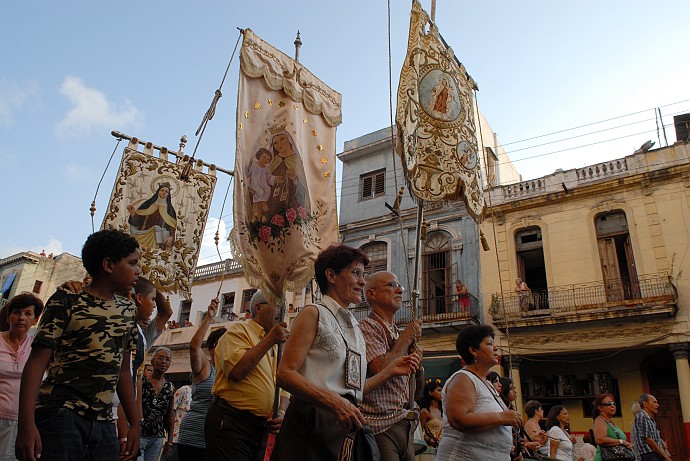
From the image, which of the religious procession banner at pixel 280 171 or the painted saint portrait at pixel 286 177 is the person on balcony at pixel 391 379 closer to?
the religious procession banner at pixel 280 171

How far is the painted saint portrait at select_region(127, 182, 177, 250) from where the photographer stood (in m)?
7.73

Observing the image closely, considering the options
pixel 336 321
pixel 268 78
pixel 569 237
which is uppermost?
pixel 569 237

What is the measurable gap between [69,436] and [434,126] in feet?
13.4

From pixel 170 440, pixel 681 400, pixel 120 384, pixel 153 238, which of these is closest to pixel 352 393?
pixel 120 384

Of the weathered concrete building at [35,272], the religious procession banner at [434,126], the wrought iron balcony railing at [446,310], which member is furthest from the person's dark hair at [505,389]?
the weathered concrete building at [35,272]

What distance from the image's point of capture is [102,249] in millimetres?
2676

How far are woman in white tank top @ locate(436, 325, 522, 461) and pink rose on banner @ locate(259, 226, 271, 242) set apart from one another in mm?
2036

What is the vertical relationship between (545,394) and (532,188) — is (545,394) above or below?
below

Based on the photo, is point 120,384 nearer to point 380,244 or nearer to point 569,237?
point 569,237

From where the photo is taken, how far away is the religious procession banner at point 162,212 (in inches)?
301

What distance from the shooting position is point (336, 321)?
260cm

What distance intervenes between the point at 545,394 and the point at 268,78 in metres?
13.7

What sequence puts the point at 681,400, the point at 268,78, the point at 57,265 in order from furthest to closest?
the point at 57,265 < the point at 681,400 < the point at 268,78

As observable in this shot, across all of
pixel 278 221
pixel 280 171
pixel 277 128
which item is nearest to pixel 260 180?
pixel 280 171
